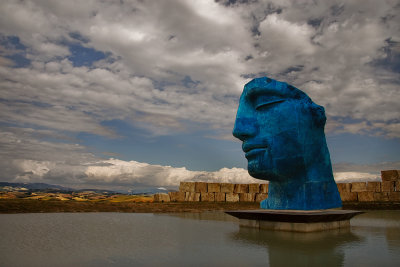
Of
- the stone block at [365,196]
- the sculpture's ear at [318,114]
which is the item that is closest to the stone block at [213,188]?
the stone block at [365,196]

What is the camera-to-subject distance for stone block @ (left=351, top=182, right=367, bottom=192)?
19.8 metres

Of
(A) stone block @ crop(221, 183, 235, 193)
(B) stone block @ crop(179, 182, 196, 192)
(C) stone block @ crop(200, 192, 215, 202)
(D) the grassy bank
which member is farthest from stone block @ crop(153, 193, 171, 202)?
(D) the grassy bank

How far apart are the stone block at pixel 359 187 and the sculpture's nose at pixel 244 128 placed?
1279 centimetres

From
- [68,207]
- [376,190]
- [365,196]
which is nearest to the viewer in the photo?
[68,207]

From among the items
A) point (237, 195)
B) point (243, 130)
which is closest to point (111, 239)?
point (243, 130)

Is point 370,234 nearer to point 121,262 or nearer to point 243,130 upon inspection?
point 243,130

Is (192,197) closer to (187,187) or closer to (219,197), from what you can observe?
(187,187)

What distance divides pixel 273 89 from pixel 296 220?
14.2ft

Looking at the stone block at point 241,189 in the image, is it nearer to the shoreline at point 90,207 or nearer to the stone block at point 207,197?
the stone block at point 207,197

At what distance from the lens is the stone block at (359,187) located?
19.8 metres

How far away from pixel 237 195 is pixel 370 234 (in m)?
13.1

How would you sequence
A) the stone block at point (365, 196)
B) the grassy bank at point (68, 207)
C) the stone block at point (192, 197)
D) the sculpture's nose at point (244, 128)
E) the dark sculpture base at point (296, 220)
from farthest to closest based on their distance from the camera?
the stone block at point (192, 197) → the stone block at point (365, 196) → the grassy bank at point (68, 207) → the sculpture's nose at point (244, 128) → the dark sculpture base at point (296, 220)

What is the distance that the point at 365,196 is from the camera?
64.2ft

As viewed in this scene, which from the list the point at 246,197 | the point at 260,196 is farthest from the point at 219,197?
the point at 260,196
